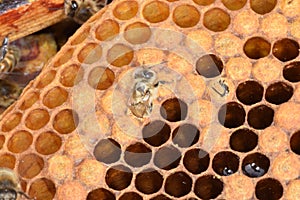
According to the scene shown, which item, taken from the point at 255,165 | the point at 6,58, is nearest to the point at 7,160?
the point at 6,58

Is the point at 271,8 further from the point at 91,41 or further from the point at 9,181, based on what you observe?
the point at 9,181

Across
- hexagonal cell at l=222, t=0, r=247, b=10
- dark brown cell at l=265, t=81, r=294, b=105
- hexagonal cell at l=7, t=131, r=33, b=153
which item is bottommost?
dark brown cell at l=265, t=81, r=294, b=105

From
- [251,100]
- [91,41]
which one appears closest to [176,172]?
[251,100]

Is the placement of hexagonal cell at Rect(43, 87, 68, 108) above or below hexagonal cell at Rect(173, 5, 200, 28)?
below

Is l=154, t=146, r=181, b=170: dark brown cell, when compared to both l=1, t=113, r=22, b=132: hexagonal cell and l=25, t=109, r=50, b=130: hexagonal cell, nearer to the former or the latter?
l=25, t=109, r=50, b=130: hexagonal cell

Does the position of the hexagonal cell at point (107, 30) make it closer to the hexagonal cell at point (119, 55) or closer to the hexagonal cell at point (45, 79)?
the hexagonal cell at point (119, 55)

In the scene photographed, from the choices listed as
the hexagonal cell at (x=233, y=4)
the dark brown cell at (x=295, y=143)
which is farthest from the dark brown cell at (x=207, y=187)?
the hexagonal cell at (x=233, y=4)

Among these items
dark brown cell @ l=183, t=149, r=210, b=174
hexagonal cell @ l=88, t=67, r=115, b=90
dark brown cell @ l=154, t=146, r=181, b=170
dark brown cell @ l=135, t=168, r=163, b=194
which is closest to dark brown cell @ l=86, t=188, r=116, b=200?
dark brown cell @ l=135, t=168, r=163, b=194
